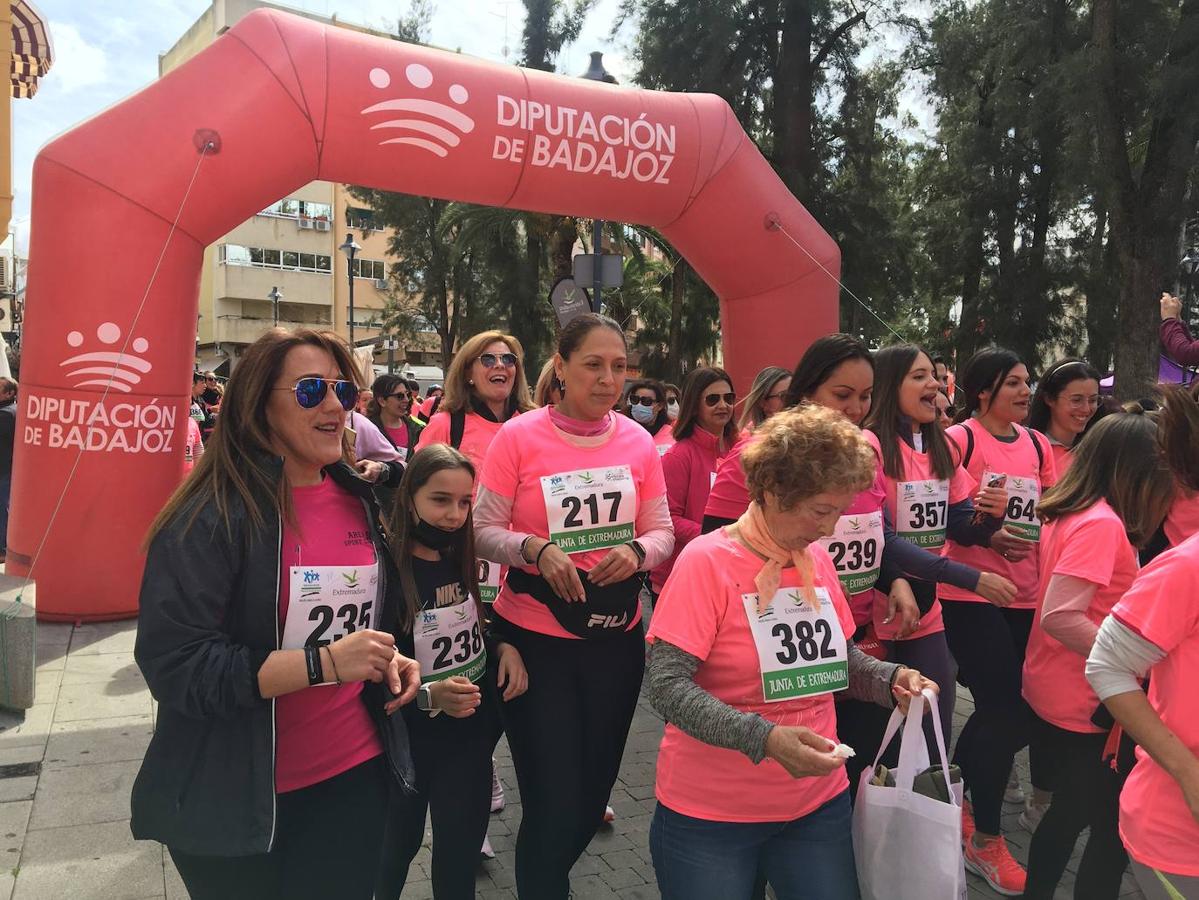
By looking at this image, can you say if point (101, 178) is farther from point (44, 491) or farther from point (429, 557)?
point (429, 557)

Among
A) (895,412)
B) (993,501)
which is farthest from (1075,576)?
(895,412)

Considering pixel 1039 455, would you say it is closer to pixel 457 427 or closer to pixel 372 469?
pixel 457 427

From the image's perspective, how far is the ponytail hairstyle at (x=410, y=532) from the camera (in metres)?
2.81

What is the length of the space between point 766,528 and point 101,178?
577 centimetres

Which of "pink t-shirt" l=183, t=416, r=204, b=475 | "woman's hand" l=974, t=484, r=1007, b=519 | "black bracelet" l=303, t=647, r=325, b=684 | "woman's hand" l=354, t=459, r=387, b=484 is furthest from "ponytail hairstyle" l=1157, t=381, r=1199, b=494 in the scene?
"pink t-shirt" l=183, t=416, r=204, b=475

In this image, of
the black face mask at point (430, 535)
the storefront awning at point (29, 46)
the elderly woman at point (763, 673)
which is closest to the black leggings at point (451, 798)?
the black face mask at point (430, 535)

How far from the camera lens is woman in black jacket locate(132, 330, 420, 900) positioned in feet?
6.08

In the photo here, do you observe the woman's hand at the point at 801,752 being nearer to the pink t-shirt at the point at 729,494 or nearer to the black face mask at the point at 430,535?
the black face mask at the point at 430,535

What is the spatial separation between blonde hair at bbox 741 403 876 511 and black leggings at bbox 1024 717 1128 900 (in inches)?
56.5

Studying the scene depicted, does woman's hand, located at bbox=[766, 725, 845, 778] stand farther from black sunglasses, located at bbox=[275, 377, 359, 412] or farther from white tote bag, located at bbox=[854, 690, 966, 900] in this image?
black sunglasses, located at bbox=[275, 377, 359, 412]

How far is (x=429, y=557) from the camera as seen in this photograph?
2932mm

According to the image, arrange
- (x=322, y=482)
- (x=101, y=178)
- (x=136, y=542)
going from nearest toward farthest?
(x=322, y=482)
(x=101, y=178)
(x=136, y=542)

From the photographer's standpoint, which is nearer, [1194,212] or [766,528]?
[766,528]

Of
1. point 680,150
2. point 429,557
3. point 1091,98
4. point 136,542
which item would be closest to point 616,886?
point 429,557
